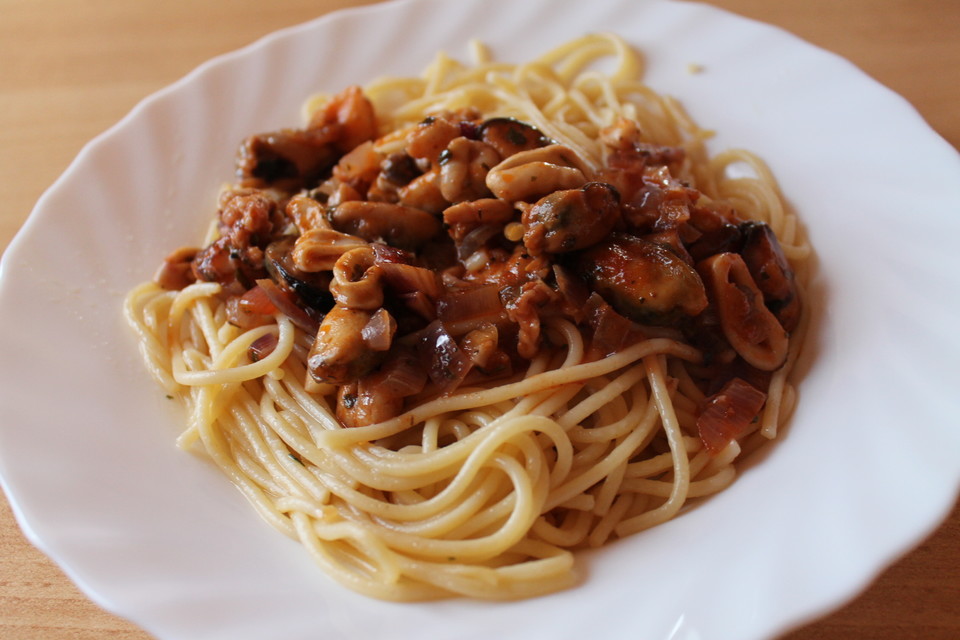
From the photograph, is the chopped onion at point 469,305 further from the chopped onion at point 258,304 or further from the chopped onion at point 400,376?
the chopped onion at point 258,304

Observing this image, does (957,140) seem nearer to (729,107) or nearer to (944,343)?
(729,107)

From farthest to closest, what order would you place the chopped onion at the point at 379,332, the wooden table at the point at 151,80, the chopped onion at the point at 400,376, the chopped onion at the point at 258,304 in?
1. the chopped onion at the point at 258,304
2. the chopped onion at the point at 400,376
3. the chopped onion at the point at 379,332
4. the wooden table at the point at 151,80

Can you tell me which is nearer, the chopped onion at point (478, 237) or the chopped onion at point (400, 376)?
the chopped onion at point (400, 376)

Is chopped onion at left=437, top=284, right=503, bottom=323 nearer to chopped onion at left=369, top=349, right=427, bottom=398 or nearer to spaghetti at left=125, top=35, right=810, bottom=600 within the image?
spaghetti at left=125, top=35, right=810, bottom=600

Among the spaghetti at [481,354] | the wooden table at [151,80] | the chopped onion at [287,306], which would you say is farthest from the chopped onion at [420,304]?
Answer: the wooden table at [151,80]

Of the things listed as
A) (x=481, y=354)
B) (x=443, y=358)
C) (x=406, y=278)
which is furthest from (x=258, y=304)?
(x=481, y=354)

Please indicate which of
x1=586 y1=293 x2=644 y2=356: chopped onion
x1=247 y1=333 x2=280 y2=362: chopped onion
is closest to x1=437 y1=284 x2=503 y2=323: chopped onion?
x1=586 y1=293 x2=644 y2=356: chopped onion

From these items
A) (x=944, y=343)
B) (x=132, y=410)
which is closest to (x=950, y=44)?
(x=944, y=343)
